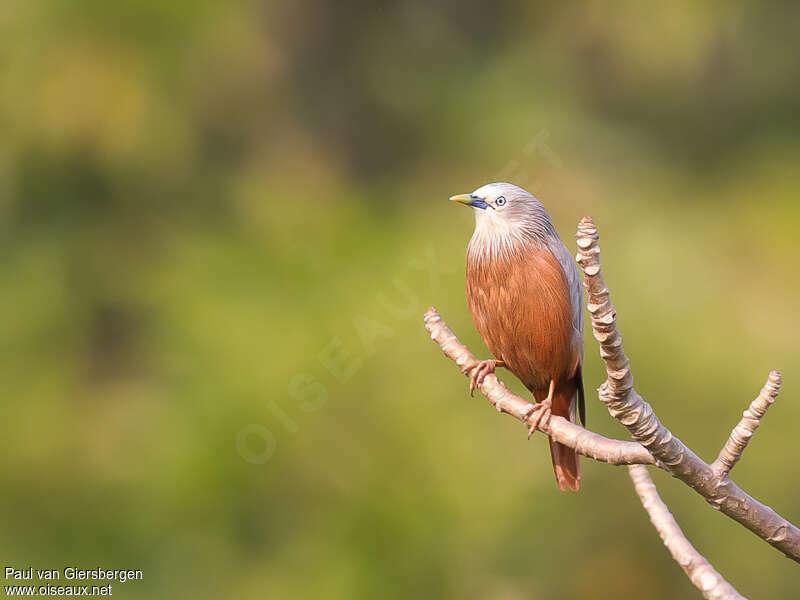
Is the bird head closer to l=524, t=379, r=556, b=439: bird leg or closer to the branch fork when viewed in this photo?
l=524, t=379, r=556, b=439: bird leg

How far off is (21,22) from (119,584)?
377cm

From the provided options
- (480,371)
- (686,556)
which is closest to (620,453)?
(686,556)

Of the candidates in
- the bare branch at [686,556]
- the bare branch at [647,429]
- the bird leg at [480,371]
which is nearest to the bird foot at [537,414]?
the bird leg at [480,371]

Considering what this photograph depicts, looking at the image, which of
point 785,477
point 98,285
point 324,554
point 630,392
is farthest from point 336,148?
point 630,392

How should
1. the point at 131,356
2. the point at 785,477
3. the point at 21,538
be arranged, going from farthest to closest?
1. the point at 131,356
2. the point at 21,538
3. the point at 785,477

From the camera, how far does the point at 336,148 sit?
693 centimetres

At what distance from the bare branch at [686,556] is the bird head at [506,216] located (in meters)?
0.99

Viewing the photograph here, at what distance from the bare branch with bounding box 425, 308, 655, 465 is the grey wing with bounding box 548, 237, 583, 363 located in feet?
1.53

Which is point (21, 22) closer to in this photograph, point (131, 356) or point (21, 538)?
point (131, 356)

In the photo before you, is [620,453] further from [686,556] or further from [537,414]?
[537,414]

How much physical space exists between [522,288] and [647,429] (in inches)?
44.1

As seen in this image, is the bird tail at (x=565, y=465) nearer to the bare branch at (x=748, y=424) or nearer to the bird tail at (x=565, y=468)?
the bird tail at (x=565, y=468)

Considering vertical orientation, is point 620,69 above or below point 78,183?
above

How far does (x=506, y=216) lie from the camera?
10.6ft
